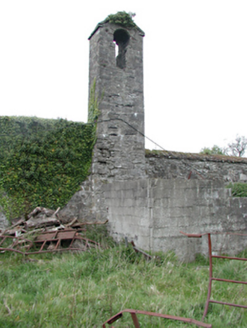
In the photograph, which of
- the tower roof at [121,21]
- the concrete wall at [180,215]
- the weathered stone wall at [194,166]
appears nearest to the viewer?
the concrete wall at [180,215]

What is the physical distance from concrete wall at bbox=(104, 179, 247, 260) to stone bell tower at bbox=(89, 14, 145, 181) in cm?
224

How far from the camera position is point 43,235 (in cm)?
690

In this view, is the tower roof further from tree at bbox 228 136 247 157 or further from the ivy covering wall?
tree at bbox 228 136 247 157

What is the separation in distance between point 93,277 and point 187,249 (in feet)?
7.35

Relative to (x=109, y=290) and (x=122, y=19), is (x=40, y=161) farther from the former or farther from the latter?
(x=122, y=19)

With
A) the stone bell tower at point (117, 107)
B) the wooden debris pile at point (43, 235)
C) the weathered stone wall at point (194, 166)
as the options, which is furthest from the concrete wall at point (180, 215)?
the weathered stone wall at point (194, 166)

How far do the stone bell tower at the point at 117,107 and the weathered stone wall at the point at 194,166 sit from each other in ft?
3.05

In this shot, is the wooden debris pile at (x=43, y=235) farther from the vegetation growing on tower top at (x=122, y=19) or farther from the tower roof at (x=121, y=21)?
the vegetation growing on tower top at (x=122, y=19)

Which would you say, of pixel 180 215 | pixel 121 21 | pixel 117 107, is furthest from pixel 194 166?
pixel 121 21

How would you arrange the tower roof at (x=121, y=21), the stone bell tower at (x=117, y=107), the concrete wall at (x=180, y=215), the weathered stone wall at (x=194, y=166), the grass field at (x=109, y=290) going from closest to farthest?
the grass field at (x=109, y=290) → the concrete wall at (x=180, y=215) → the stone bell tower at (x=117, y=107) → the tower roof at (x=121, y=21) → the weathered stone wall at (x=194, y=166)

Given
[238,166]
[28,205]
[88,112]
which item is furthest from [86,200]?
[238,166]

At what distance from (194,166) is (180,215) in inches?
230

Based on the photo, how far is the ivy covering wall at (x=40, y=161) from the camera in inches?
315

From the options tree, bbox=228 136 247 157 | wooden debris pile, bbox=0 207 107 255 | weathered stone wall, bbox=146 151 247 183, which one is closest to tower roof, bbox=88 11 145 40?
weathered stone wall, bbox=146 151 247 183
